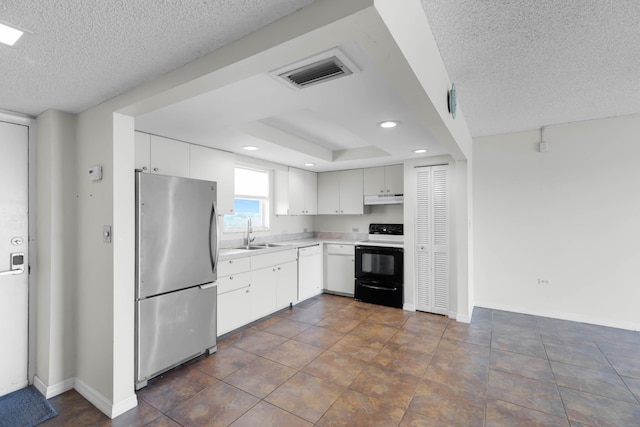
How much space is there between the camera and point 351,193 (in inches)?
199

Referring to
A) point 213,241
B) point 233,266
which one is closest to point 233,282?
point 233,266

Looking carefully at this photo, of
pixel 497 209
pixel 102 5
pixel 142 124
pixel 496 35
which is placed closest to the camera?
pixel 102 5

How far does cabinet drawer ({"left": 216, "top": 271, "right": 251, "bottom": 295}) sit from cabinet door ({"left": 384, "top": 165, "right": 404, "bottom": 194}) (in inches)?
100

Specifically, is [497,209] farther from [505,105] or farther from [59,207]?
[59,207]

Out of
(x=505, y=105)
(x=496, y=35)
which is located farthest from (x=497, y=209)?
→ (x=496, y=35)

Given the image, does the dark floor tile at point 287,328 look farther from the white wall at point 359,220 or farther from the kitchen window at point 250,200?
the white wall at point 359,220

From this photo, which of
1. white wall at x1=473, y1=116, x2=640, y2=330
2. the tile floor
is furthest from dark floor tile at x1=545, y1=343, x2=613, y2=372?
white wall at x1=473, y1=116, x2=640, y2=330

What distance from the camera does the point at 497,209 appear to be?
13.4 feet

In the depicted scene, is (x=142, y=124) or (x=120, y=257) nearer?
(x=120, y=257)

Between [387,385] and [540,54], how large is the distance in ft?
8.68

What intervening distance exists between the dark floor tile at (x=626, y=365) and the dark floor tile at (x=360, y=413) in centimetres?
207

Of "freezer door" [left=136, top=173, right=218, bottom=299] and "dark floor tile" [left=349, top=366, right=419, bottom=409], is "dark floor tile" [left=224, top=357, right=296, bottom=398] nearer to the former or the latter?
"dark floor tile" [left=349, top=366, right=419, bottom=409]

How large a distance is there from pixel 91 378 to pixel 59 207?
1.32 m

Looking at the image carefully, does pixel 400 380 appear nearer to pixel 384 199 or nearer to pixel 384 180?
pixel 384 199
